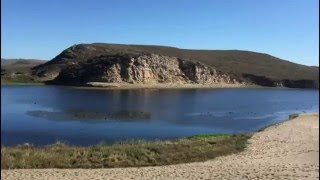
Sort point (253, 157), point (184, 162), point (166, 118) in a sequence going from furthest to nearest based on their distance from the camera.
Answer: point (166, 118) < point (253, 157) < point (184, 162)

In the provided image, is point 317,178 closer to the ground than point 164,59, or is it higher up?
closer to the ground

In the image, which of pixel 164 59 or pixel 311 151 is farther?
pixel 164 59

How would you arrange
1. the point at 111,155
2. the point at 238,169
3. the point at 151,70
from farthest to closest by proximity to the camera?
the point at 151,70 < the point at 111,155 < the point at 238,169

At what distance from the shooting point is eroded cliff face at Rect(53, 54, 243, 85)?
140 m

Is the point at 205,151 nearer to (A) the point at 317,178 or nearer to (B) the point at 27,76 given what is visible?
(A) the point at 317,178

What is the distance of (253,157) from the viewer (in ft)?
83.0

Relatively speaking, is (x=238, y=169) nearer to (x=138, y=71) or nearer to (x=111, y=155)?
(x=111, y=155)

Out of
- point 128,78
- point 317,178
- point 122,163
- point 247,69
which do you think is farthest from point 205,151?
point 247,69

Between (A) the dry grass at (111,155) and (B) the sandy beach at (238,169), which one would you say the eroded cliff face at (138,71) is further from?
(A) the dry grass at (111,155)

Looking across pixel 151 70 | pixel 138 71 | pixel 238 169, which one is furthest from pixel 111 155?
pixel 151 70

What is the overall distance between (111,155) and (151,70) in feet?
414

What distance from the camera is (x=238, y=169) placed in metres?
20.2

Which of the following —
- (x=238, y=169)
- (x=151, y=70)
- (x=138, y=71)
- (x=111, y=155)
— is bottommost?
(x=111, y=155)

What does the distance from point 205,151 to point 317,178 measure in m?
9.10
